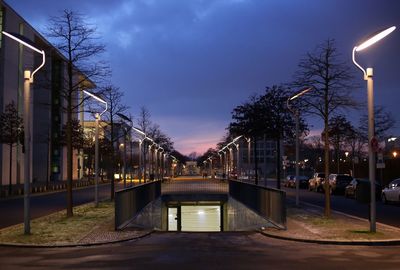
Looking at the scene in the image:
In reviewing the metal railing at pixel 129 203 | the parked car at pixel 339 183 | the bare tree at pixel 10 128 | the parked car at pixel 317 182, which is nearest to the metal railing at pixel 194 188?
the parked car at pixel 317 182

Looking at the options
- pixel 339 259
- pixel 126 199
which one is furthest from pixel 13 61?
pixel 339 259

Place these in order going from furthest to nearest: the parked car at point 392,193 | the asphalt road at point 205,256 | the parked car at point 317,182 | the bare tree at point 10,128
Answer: the parked car at point 317,182
the bare tree at point 10,128
the parked car at point 392,193
the asphalt road at point 205,256

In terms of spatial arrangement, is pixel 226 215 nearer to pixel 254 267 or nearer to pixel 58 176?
pixel 254 267

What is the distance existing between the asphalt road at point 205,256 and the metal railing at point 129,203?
9.07 feet

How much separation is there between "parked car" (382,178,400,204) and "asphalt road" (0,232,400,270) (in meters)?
18.2

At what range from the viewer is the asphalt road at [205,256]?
39.6 ft

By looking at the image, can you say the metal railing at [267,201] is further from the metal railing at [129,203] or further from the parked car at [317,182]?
the parked car at [317,182]

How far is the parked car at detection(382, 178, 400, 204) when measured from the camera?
33.0 m

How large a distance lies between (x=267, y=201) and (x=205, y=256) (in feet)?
32.3

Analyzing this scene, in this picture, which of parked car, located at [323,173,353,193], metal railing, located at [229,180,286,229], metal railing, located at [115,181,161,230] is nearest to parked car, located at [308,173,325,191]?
parked car, located at [323,173,353,193]

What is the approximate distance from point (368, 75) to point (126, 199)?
373 inches

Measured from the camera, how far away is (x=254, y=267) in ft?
38.7

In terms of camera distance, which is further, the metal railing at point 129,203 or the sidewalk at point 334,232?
the metal railing at point 129,203

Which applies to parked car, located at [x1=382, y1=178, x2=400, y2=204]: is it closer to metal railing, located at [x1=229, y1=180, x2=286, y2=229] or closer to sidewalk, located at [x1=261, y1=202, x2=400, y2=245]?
metal railing, located at [x1=229, y1=180, x2=286, y2=229]
